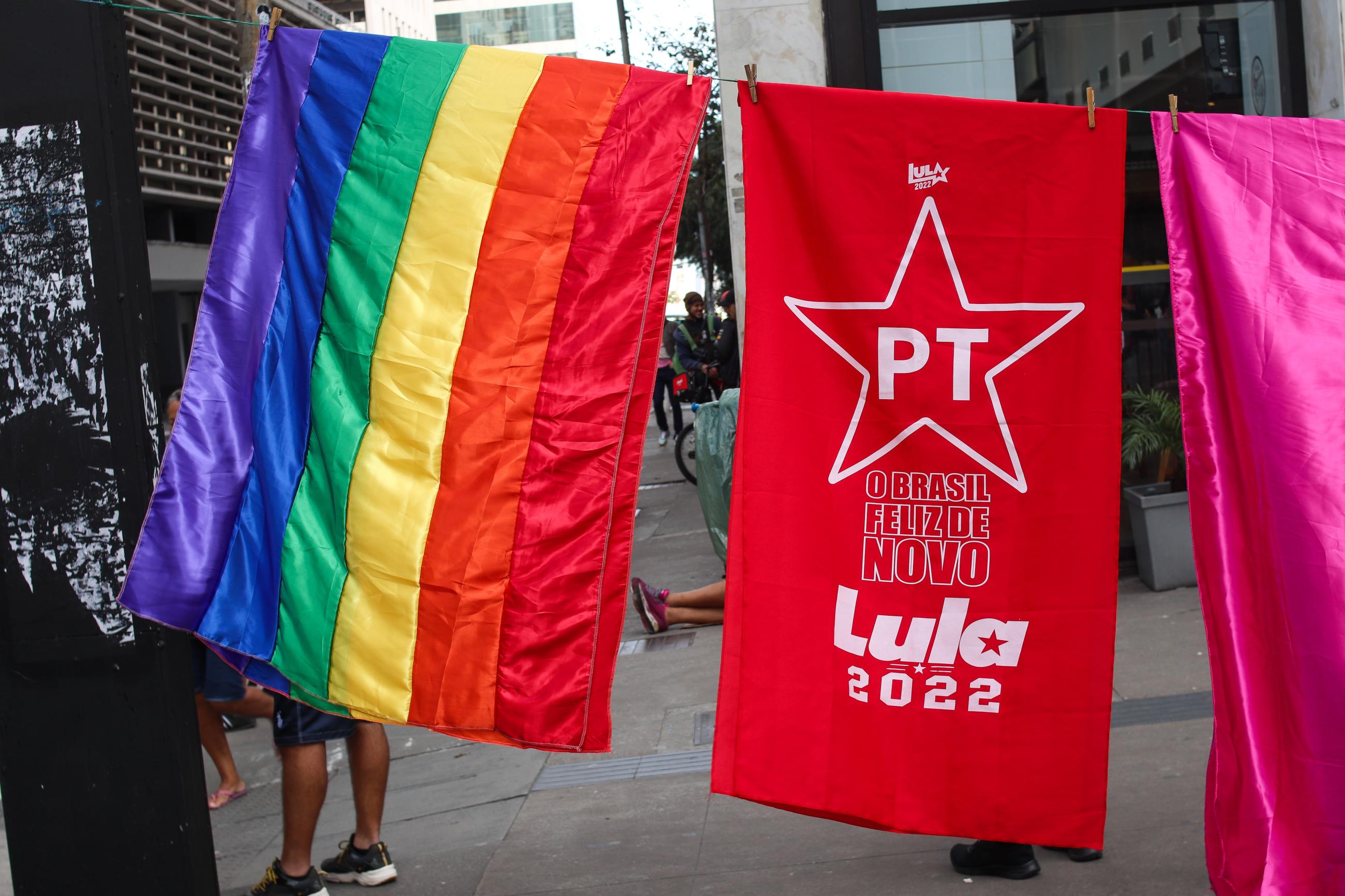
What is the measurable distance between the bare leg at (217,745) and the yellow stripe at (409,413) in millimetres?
2771

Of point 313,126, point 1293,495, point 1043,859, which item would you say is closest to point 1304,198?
point 1293,495

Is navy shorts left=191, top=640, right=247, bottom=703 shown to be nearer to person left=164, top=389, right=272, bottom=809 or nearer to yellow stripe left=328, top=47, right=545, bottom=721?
person left=164, top=389, right=272, bottom=809

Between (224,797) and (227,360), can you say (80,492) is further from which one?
(224,797)

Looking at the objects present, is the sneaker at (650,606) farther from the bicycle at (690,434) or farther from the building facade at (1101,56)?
the bicycle at (690,434)

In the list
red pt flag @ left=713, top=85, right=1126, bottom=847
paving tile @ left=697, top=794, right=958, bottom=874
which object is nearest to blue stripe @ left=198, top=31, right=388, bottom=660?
red pt flag @ left=713, top=85, right=1126, bottom=847

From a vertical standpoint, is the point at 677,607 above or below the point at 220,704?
below

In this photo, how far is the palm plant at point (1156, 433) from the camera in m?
7.78

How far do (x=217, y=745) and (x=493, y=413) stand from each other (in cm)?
348

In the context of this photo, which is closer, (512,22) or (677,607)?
(677,607)

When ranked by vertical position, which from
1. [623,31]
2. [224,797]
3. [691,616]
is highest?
[623,31]

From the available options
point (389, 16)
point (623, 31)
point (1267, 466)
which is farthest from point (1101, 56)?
point (389, 16)

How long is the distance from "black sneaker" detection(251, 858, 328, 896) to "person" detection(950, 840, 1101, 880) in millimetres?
2187

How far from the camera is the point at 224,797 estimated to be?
6.01 meters

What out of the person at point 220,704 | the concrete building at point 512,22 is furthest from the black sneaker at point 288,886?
the concrete building at point 512,22
